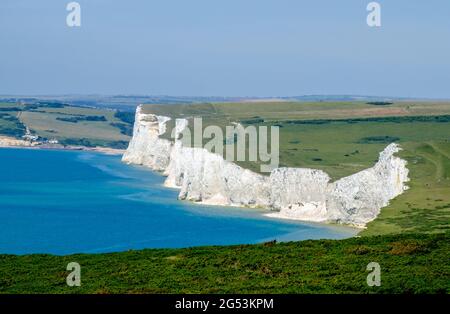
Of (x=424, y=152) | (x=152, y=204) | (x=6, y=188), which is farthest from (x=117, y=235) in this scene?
(x=6, y=188)

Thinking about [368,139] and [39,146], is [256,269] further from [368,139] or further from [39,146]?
[39,146]

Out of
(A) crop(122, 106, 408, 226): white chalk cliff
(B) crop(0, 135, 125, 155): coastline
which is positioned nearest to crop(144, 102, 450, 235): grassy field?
(A) crop(122, 106, 408, 226): white chalk cliff

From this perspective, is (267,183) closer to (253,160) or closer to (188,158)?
(253,160)

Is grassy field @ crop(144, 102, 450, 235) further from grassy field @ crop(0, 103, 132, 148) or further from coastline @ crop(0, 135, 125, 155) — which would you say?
grassy field @ crop(0, 103, 132, 148)

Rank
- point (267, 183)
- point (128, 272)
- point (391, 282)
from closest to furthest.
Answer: point (391, 282), point (128, 272), point (267, 183)

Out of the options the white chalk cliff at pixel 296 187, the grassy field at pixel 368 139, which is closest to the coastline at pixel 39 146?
the grassy field at pixel 368 139
